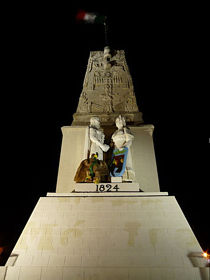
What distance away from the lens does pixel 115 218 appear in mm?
5211

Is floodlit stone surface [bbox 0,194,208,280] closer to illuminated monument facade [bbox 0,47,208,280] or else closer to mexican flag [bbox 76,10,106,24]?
illuminated monument facade [bbox 0,47,208,280]

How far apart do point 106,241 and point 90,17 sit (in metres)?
13.5

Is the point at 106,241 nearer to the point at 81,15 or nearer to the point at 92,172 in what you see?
the point at 92,172

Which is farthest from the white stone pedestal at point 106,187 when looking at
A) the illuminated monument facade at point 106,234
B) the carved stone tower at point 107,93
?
the carved stone tower at point 107,93

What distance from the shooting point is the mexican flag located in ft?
44.4

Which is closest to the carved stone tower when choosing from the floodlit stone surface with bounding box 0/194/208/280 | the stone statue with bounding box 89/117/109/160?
the stone statue with bounding box 89/117/109/160

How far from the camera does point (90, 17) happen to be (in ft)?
45.1

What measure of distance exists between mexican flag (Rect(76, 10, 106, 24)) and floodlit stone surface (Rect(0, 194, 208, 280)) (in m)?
11.9

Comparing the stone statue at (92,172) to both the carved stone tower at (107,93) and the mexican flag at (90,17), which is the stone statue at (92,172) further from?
the mexican flag at (90,17)

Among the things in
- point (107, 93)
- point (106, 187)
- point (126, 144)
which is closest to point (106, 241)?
point (106, 187)

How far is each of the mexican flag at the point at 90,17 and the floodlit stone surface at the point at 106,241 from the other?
11931 mm

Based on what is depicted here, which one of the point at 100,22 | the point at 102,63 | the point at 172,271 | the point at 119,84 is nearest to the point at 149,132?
the point at 119,84

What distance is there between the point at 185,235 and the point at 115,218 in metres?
1.62

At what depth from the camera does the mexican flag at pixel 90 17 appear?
Result: 13.5 m
